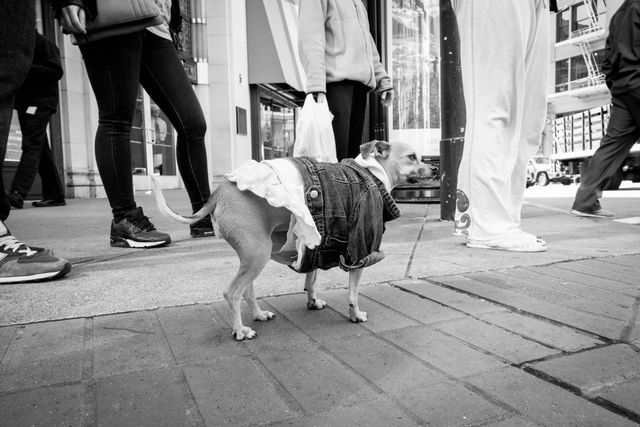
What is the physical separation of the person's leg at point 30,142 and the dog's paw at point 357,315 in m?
5.41

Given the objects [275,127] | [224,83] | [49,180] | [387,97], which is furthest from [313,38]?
[275,127]

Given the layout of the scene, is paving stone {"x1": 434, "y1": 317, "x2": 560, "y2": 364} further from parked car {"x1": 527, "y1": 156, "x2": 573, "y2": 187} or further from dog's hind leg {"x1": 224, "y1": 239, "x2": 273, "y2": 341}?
parked car {"x1": 527, "y1": 156, "x2": 573, "y2": 187}

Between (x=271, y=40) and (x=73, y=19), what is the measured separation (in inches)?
460

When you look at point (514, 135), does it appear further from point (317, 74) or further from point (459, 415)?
point (459, 415)

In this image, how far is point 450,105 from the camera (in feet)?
15.4

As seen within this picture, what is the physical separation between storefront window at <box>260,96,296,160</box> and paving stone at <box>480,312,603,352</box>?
48.0ft

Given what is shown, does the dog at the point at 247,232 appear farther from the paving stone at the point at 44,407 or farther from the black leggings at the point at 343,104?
the black leggings at the point at 343,104

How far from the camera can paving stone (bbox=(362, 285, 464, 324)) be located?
77.3 inches

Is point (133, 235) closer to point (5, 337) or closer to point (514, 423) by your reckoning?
point (5, 337)

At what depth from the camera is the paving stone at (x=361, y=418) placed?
3.84ft

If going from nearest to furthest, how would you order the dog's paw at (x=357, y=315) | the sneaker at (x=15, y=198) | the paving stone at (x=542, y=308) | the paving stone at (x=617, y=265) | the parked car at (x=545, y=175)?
1. the paving stone at (x=542, y=308)
2. the dog's paw at (x=357, y=315)
3. the paving stone at (x=617, y=265)
4. the sneaker at (x=15, y=198)
5. the parked car at (x=545, y=175)

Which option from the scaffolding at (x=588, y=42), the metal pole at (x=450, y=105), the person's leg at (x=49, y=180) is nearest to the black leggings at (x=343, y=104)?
the metal pole at (x=450, y=105)

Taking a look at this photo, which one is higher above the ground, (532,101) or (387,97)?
(387,97)

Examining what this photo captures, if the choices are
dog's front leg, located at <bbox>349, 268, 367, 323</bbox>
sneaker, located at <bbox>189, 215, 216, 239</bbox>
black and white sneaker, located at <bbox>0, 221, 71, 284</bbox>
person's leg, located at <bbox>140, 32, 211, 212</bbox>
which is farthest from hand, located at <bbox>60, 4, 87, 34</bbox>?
dog's front leg, located at <bbox>349, 268, 367, 323</bbox>
